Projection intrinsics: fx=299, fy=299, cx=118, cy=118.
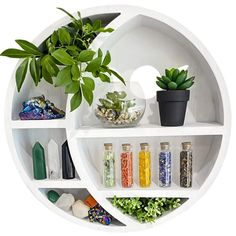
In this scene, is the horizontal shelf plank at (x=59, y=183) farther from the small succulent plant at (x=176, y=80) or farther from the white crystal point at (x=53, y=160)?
the small succulent plant at (x=176, y=80)

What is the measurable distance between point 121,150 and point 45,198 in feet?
1.04

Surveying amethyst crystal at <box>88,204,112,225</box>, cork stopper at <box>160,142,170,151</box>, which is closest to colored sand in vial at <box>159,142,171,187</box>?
cork stopper at <box>160,142,170,151</box>

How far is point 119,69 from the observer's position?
1.07 m

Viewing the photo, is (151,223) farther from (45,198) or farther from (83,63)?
(83,63)

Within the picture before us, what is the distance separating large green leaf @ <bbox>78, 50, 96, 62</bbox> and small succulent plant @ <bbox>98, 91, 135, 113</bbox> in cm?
16

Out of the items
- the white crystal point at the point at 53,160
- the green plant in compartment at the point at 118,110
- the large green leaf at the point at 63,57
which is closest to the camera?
the large green leaf at the point at 63,57

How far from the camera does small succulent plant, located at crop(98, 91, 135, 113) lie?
973 millimetres

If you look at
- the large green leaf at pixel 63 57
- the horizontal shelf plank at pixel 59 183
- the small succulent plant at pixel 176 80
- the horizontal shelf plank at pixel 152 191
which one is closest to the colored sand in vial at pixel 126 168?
the horizontal shelf plank at pixel 152 191

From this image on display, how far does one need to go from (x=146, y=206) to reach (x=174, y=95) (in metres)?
0.40

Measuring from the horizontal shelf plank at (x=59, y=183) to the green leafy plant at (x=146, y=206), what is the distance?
Answer: 14 centimetres

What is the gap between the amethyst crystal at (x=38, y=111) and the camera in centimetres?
101

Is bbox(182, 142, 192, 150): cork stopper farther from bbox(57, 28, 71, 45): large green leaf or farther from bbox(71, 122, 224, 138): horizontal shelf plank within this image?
bbox(57, 28, 71, 45): large green leaf

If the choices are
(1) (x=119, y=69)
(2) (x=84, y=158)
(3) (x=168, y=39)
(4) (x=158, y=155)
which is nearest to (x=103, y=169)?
(2) (x=84, y=158)

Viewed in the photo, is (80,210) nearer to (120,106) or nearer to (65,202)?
(65,202)
